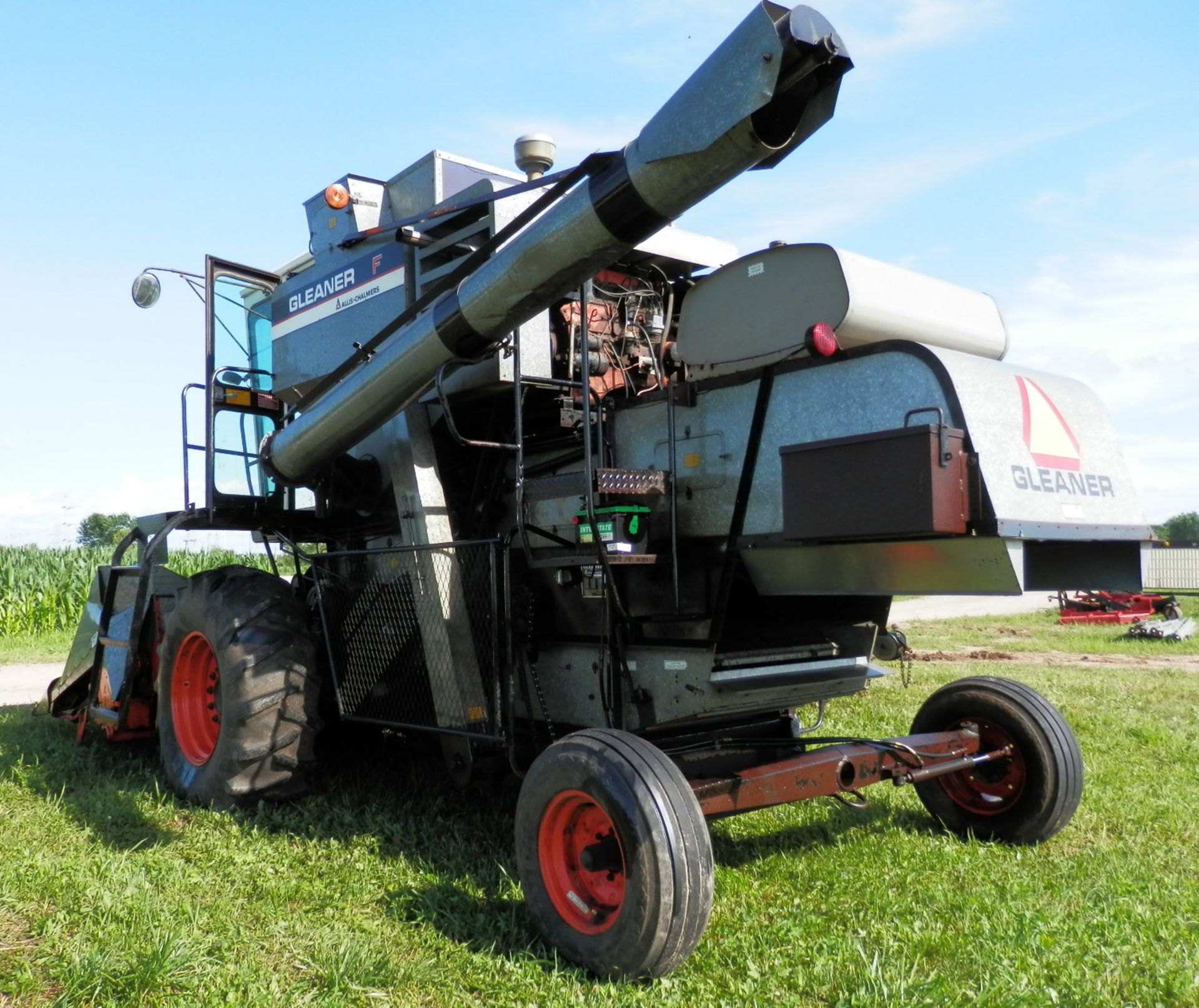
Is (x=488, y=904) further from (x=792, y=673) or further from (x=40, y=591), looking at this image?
(x=40, y=591)

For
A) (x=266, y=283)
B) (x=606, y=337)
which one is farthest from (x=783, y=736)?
(x=266, y=283)

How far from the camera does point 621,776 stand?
3484 mm

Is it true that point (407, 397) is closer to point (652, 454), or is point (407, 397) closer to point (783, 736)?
point (652, 454)

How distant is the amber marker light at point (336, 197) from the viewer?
5496 millimetres

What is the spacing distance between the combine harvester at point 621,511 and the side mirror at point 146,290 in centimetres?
1

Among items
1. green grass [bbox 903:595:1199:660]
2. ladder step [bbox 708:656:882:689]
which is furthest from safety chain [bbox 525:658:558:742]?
green grass [bbox 903:595:1199:660]

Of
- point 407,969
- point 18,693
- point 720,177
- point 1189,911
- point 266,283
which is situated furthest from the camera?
point 18,693

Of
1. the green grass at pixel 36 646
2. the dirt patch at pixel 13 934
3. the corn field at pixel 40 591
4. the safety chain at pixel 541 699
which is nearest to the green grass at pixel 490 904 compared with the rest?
the dirt patch at pixel 13 934

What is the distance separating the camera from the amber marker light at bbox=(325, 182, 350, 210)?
5496 mm

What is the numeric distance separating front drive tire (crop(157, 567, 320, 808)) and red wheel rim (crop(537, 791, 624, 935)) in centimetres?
192

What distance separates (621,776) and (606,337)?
7.23ft

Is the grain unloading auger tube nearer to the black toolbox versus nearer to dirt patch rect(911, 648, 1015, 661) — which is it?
the black toolbox

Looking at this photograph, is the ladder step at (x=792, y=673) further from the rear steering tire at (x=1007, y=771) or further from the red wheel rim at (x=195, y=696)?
the red wheel rim at (x=195, y=696)

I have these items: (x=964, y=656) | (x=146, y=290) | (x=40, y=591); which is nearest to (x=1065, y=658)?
(x=964, y=656)
